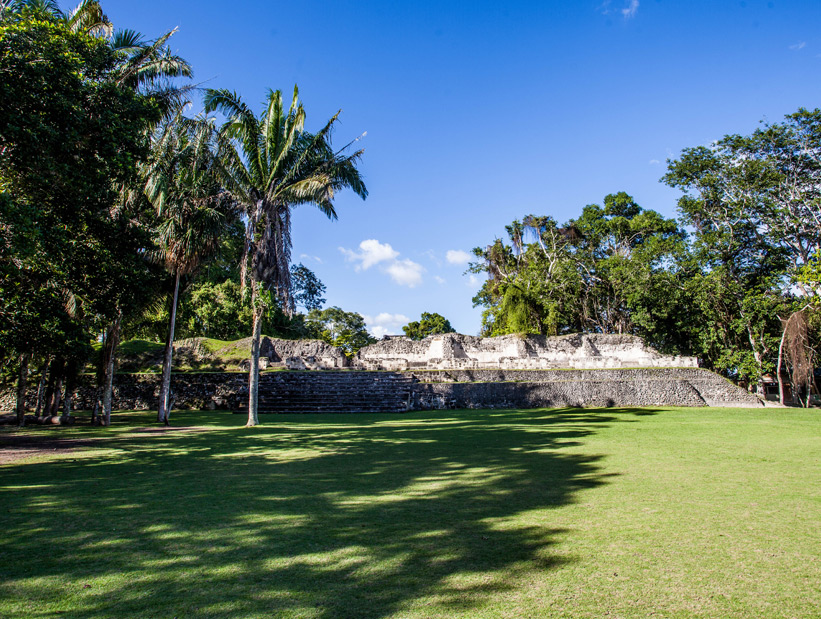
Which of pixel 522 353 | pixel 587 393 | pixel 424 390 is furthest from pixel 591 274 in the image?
pixel 424 390

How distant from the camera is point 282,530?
10.8ft

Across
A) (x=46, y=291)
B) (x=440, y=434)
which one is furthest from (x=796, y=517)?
(x=46, y=291)

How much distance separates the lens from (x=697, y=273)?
23.1 meters

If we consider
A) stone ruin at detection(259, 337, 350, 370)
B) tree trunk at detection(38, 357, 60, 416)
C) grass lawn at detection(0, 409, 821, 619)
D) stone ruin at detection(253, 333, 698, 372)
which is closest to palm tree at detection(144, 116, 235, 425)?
tree trunk at detection(38, 357, 60, 416)

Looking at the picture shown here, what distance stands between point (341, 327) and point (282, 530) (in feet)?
137

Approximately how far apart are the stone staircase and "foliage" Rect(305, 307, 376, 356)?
25719mm

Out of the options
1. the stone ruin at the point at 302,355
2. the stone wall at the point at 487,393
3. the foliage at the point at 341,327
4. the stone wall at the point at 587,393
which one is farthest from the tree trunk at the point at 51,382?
the foliage at the point at 341,327

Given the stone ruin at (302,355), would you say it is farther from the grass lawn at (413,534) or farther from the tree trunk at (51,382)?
the grass lawn at (413,534)

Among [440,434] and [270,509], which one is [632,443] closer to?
[440,434]

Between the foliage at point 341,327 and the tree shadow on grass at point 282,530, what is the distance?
36.5 m

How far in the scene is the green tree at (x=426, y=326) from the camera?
51281mm

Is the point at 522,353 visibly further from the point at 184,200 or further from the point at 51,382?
the point at 51,382

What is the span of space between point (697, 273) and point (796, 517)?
22.8m

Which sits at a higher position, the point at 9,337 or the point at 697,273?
the point at 697,273
